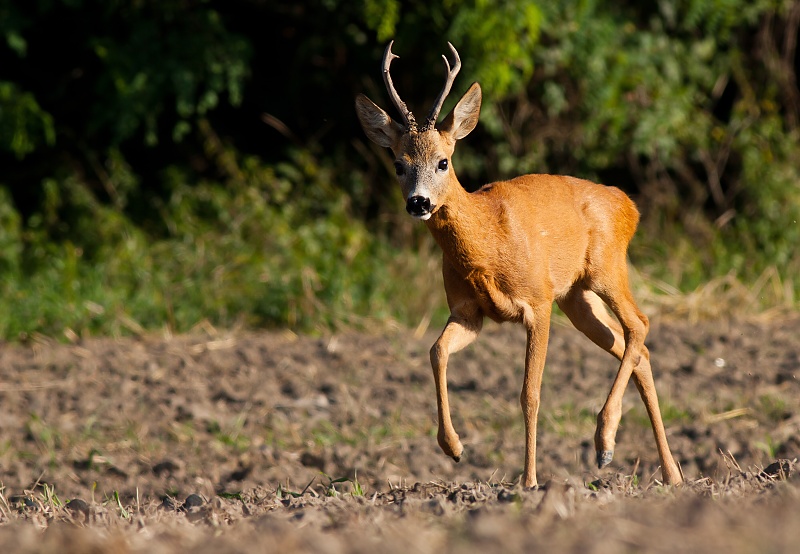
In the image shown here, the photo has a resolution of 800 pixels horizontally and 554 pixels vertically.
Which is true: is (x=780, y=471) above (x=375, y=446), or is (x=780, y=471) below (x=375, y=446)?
above

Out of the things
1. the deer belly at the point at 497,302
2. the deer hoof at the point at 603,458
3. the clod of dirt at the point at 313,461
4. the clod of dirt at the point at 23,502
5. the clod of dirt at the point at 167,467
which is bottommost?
the clod of dirt at the point at 167,467

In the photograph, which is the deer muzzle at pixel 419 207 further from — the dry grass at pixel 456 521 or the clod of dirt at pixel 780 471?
the clod of dirt at pixel 780 471

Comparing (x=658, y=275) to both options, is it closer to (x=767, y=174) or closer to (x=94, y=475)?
(x=767, y=174)

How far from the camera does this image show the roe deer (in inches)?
222

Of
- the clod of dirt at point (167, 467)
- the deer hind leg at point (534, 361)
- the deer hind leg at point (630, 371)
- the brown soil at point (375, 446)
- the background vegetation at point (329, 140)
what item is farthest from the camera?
the background vegetation at point (329, 140)

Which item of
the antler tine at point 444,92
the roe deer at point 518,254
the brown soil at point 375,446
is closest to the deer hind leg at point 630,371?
the roe deer at point 518,254

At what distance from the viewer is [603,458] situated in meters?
5.77

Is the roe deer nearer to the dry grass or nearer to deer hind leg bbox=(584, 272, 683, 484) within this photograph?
deer hind leg bbox=(584, 272, 683, 484)

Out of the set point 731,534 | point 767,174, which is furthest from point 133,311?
point 731,534

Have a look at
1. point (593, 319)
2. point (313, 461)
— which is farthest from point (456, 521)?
point (313, 461)

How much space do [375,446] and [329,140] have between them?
6.43 meters

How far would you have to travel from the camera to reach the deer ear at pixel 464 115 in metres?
6.00

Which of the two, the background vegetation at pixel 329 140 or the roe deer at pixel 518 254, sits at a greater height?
the roe deer at pixel 518 254

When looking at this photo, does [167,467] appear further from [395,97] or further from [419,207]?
[395,97]
